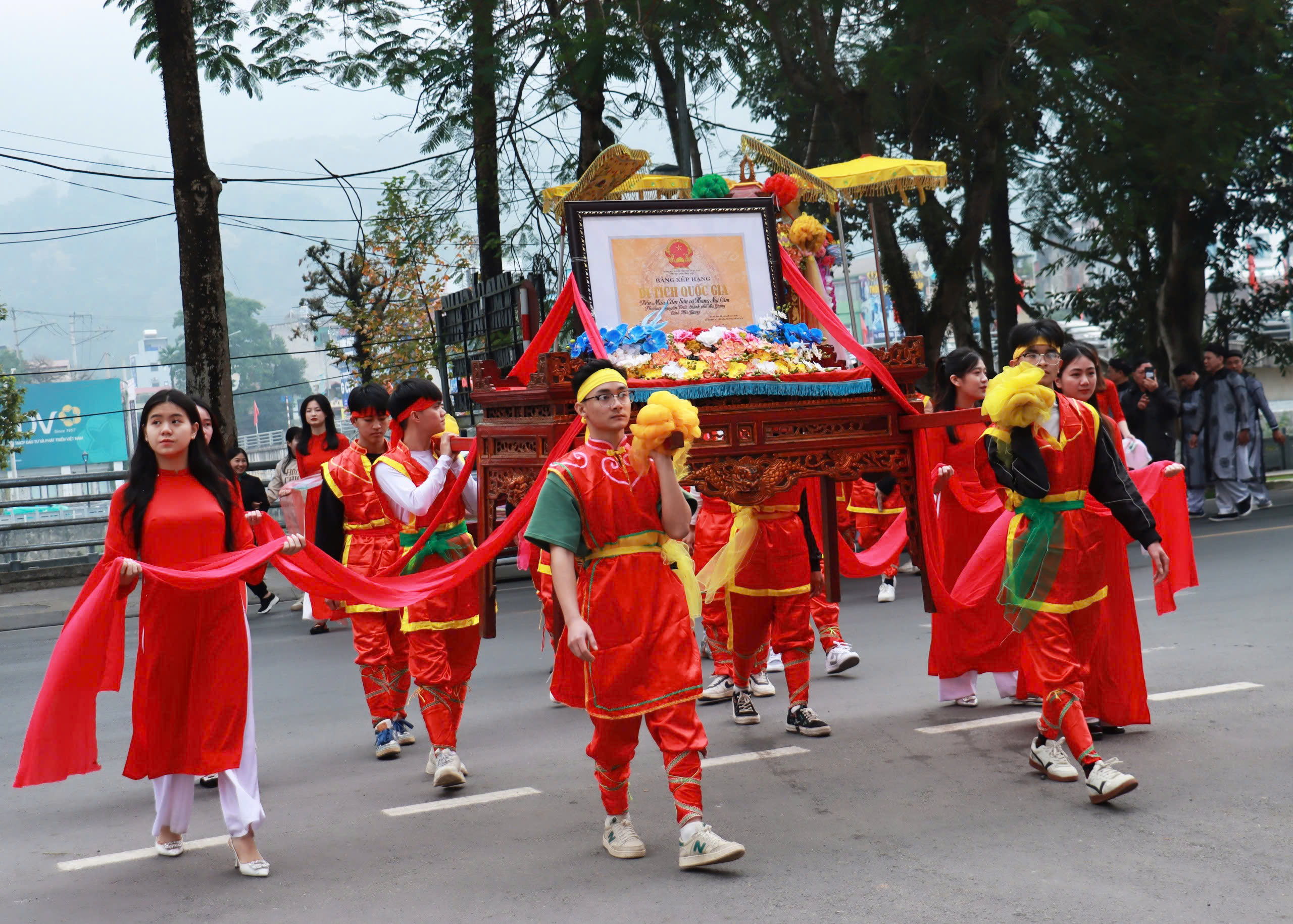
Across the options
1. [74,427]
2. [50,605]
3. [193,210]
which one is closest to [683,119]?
[193,210]

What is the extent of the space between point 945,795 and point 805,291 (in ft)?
8.37

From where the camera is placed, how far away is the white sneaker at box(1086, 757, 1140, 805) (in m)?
4.50

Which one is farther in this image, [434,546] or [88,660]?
[434,546]

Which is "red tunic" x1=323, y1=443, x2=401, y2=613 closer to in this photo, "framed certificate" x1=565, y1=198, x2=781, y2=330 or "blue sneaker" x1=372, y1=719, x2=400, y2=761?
"blue sneaker" x1=372, y1=719, x2=400, y2=761

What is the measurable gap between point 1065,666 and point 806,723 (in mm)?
1555

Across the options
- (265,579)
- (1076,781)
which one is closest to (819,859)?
(1076,781)

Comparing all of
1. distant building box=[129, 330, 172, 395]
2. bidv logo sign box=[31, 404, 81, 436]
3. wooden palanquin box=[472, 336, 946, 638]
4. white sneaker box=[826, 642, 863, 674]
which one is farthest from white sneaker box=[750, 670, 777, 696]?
distant building box=[129, 330, 172, 395]

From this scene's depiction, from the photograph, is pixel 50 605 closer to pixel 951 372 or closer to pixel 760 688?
pixel 760 688

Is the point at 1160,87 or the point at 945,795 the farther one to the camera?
the point at 1160,87

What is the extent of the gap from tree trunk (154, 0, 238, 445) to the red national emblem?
8.58 metres

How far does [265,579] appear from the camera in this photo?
45.6 ft

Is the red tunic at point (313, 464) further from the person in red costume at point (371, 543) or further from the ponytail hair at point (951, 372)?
the ponytail hair at point (951, 372)

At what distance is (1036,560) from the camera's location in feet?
16.1

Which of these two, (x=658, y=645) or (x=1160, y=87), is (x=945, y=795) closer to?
(x=658, y=645)
